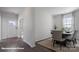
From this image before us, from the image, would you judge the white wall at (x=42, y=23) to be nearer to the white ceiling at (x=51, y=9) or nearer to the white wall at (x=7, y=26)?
the white ceiling at (x=51, y=9)

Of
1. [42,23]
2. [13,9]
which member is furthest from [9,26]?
[42,23]

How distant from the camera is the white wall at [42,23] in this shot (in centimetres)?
169

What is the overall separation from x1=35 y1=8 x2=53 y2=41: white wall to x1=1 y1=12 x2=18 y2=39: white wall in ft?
1.37

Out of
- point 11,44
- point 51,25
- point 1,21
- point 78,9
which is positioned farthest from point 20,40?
point 78,9

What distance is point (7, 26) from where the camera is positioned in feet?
5.53

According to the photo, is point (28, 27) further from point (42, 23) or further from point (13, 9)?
point (13, 9)

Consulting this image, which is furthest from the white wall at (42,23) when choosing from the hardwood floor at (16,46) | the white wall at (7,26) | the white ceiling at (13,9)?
the white wall at (7,26)

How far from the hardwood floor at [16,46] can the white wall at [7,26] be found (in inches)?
3.8

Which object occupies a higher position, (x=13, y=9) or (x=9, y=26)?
(x=13, y=9)

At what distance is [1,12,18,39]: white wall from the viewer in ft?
5.45

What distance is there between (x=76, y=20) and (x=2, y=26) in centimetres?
140

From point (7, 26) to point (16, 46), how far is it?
1.37ft

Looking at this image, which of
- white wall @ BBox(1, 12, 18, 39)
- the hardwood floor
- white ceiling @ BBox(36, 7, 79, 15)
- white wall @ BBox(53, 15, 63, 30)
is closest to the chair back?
white wall @ BBox(53, 15, 63, 30)
